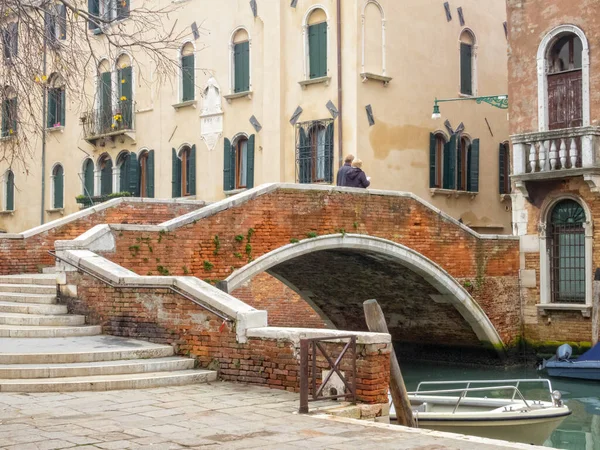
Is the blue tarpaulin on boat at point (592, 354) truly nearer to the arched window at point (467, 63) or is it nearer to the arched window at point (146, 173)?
the arched window at point (467, 63)

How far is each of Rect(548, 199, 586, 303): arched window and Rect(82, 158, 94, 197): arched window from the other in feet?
34.8

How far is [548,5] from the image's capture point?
15.9m

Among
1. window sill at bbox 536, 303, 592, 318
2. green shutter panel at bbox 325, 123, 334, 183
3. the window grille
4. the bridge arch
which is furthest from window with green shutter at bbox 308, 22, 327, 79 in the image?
window sill at bbox 536, 303, 592, 318

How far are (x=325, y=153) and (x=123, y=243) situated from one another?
7.00m

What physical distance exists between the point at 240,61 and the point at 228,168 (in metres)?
2.01

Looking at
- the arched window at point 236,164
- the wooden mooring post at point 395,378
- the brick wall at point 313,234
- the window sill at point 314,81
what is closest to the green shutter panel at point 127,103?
the arched window at point 236,164

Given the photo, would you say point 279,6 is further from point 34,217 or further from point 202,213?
point 34,217

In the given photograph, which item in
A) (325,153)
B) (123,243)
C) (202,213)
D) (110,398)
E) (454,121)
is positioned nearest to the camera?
(110,398)

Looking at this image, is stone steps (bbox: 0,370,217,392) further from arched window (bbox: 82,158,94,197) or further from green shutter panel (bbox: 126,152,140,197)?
arched window (bbox: 82,158,94,197)

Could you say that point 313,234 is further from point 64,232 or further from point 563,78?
point 563,78

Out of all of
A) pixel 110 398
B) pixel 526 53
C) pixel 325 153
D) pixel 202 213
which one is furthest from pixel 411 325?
pixel 110 398

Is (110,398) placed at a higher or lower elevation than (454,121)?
lower

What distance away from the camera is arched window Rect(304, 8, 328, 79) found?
690 inches

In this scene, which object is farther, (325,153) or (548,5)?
(325,153)
